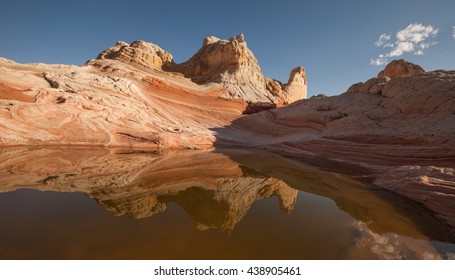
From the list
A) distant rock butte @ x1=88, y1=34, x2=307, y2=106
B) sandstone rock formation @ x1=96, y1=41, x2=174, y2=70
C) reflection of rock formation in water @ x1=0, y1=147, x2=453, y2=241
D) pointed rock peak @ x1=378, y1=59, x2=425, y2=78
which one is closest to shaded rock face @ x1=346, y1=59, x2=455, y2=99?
pointed rock peak @ x1=378, y1=59, x2=425, y2=78

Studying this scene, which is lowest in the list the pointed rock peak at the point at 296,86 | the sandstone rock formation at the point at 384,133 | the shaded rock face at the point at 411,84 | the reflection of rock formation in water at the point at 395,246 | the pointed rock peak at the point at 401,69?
the reflection of rock formation in water at the point at 395,246

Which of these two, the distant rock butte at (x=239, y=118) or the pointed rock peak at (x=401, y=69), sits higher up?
the pointed rock peak at (x=401, y=69)

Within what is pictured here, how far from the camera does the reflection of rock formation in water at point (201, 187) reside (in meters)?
4.61

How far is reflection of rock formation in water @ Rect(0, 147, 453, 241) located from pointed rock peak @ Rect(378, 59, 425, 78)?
20.1 meters

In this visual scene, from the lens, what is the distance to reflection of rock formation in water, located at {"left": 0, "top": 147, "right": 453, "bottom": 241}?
4.61m

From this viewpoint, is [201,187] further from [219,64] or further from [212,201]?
[219,64]

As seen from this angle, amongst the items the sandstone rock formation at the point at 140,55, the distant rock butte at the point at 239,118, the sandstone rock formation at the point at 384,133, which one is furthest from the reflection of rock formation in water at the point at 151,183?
the sandstone rock formation at the point at 140,55

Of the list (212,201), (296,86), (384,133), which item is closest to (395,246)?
(212,201)

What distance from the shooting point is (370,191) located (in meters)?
6.73

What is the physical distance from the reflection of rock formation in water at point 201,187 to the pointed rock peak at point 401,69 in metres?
20.1

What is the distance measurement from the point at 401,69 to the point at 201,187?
25593 mm

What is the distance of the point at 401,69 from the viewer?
22.9 metres

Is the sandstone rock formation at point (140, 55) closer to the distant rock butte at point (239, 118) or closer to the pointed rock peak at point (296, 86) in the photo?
the distant rock butte at point (239, 118)

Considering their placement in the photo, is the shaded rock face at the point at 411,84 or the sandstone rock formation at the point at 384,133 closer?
the sandstone rock formation at the point at 384,133
